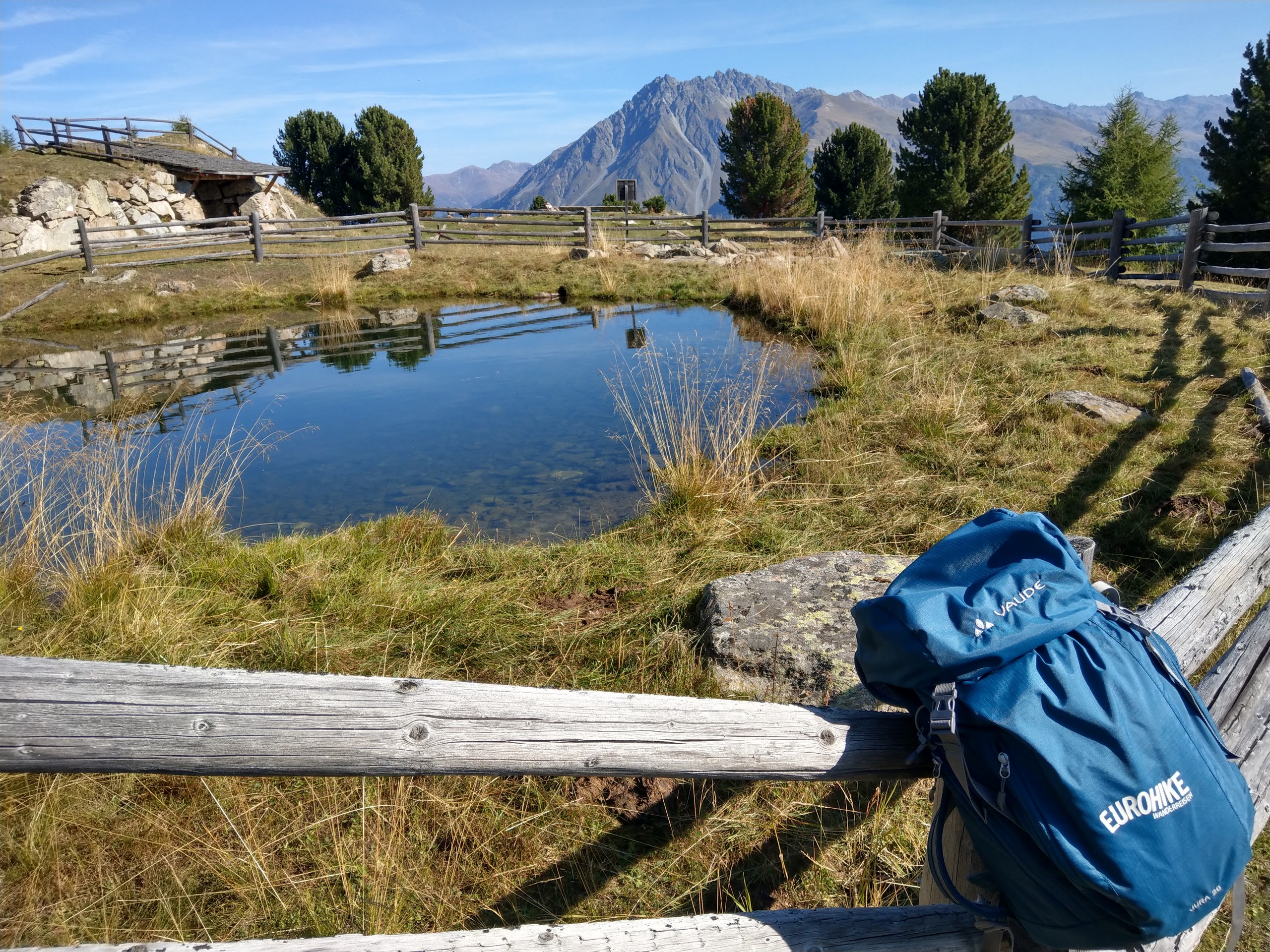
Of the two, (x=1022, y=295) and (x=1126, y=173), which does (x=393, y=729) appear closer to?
(x=1022, y=295)

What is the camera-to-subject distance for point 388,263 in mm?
15703

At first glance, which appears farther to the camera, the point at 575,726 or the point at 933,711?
the point at 575,726

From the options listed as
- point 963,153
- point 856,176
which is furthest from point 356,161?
point 963,153

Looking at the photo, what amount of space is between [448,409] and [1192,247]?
368 inches

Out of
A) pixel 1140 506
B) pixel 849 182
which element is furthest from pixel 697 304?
pixel 849 182

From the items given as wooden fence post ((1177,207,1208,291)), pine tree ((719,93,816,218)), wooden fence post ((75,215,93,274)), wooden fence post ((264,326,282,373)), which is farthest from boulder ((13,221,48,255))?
pine tree ((719,93,816,218))

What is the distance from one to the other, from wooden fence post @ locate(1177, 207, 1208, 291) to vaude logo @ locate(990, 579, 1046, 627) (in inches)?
426

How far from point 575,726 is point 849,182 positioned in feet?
108

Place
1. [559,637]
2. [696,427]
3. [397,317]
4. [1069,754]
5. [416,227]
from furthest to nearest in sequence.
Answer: [416,227]
[397,317]
[696,427]
[559,637]
[1069,754]

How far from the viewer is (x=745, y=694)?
2.62 m

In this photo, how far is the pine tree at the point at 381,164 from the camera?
105ft

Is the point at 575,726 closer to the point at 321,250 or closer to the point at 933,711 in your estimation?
the point at 933,711

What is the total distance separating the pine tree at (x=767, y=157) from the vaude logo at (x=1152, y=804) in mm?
33792

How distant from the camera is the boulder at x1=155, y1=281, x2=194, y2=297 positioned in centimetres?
1371
